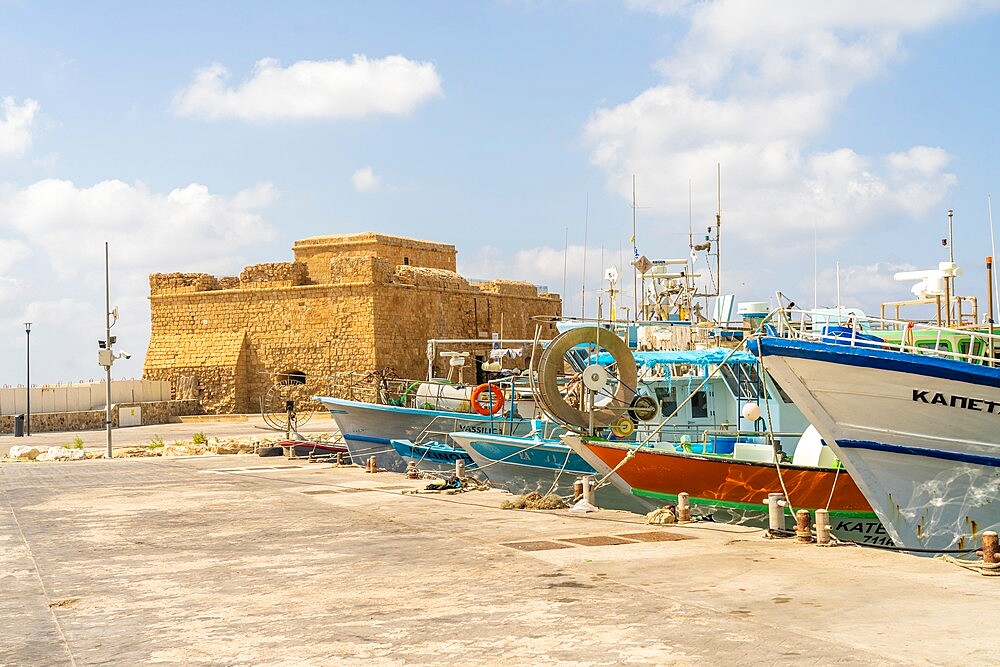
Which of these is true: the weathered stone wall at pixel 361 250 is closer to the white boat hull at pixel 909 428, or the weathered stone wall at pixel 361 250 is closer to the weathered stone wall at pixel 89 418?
the weathered stone wall at pixel 89 418

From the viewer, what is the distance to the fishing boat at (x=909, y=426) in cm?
988

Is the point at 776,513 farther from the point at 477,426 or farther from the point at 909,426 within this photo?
the point at 477,426

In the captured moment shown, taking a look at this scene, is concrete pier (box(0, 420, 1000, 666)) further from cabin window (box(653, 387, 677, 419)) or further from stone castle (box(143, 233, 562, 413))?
stone castle (box(143, 233, 562, 413))

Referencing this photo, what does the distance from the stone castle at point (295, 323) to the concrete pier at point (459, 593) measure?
24928mm

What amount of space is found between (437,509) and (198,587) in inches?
195

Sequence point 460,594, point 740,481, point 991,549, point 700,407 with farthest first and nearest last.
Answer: point 700,407, point 740,481, point 991,549, point 460,594

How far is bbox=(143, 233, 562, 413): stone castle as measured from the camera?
37312mm

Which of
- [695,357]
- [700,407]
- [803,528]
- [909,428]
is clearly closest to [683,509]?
[803,528]

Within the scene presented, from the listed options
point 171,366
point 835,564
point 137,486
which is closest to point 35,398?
point 171,366

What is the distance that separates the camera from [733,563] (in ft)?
27.6

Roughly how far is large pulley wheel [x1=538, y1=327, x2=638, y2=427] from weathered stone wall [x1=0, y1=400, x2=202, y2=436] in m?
24.8

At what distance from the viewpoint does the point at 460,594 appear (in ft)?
24.2

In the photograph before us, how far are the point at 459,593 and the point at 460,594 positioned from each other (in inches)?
1.6

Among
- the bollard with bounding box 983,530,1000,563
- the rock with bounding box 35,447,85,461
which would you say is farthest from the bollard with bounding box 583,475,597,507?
the rock with bounding box 35,447,85,461
